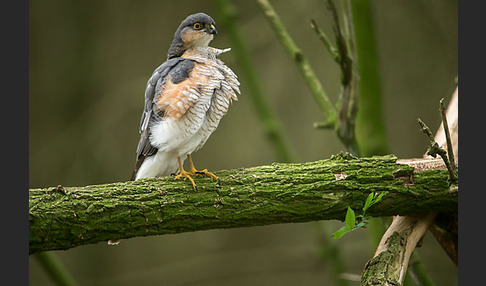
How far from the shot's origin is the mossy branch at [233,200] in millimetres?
2094

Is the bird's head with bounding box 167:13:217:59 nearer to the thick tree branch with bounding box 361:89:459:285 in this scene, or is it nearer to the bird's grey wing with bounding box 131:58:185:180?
the bird's grey wing with bounding box 131:58:185:180

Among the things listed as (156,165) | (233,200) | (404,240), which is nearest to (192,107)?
(156,165)

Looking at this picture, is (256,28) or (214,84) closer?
(214,84)

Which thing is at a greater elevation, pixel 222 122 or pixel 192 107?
pixel 222 122

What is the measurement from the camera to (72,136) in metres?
5.12

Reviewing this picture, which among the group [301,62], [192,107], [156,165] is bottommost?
[156,165]

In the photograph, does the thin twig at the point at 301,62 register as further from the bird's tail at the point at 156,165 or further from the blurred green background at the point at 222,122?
the blurred green background at the point at 222,122

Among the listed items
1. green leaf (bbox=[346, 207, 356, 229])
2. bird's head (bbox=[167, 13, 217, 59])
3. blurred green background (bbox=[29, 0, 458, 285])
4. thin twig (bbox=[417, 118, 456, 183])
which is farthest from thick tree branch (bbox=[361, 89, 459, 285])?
blurred green background (bbox=[29, 0, 458, 285])

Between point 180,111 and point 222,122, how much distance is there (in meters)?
3.02

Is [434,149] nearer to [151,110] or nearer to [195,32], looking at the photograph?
[151,110]

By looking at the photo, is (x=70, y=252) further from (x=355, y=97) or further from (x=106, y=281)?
(x=355, y=97)

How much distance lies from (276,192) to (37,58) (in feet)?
12.7

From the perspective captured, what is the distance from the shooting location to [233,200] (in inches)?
89.0

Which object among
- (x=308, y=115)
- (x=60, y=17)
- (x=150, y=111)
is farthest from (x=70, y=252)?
(x=150, y=111)
